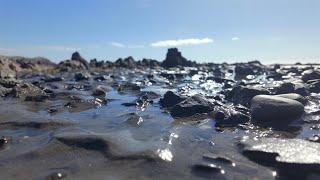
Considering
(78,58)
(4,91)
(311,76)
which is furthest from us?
(78,58)

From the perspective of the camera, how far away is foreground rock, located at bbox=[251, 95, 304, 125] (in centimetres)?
1195

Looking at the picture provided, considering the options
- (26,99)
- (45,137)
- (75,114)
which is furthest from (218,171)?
(26,99)

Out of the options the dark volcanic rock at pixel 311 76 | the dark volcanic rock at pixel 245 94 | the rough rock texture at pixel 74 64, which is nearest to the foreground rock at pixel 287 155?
the dark volcanic rock at pixel 245 94

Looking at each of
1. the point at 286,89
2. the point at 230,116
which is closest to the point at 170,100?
the point at 230,116

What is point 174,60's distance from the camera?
62812mm

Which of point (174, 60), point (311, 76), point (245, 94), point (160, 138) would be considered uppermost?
point (311, 76)

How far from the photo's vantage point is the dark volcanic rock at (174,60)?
6171 cm

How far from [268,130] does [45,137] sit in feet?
19.2

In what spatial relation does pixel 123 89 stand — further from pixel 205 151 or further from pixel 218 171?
pixel 218 171

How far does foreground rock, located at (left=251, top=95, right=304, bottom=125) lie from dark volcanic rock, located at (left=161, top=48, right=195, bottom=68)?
48367 mm

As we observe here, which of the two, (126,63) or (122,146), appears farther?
(126,63)

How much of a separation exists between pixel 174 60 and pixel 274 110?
51103 millimetres

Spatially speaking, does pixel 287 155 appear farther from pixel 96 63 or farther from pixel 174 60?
pixel 96 63

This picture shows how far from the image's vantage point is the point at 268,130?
10.9 m
